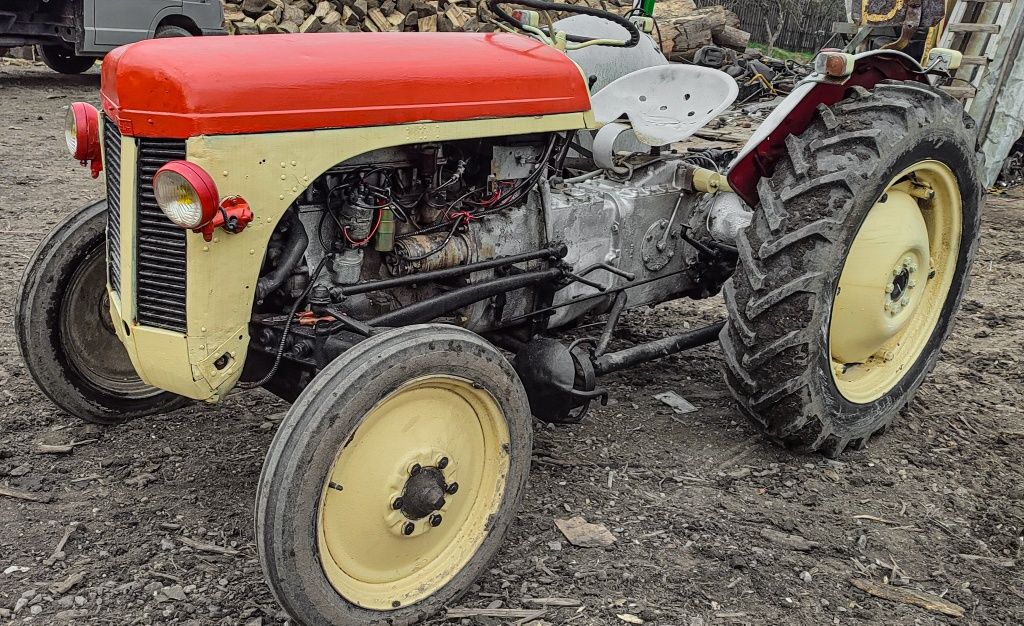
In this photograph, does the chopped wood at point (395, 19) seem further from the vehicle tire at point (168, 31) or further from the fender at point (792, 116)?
the fender at point (792, 116)

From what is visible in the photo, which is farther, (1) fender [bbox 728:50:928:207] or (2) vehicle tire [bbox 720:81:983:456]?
(1) fender [bbox 728:50:928:207]

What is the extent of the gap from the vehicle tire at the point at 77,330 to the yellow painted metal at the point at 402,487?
1.41 metres

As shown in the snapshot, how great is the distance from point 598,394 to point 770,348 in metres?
0.60

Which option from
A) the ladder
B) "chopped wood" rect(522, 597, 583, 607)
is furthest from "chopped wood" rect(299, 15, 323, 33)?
"chopped wood" rect(522, 597, 583, 607)

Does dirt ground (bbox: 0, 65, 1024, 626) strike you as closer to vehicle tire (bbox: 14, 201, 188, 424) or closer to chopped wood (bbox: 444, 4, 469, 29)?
vehicle tire (bbox: 14, 201, 188, 424)

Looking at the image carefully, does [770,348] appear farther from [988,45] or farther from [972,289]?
[988,45]

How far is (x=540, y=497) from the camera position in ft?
10.2

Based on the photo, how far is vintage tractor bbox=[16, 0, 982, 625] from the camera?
2.29 metres

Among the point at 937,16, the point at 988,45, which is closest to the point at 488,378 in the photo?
the point at 937,16

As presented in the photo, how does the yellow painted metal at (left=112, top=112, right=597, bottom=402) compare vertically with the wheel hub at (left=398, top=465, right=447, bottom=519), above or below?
above

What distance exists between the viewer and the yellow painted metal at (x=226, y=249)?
2293 mm

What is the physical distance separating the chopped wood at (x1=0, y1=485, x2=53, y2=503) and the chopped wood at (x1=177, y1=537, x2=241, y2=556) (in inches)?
20.9

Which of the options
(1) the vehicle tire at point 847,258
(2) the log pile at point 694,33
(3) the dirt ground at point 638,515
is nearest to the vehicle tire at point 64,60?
(2) the log pile at point 694,33

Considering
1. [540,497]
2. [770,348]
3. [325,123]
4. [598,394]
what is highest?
[325,123]
